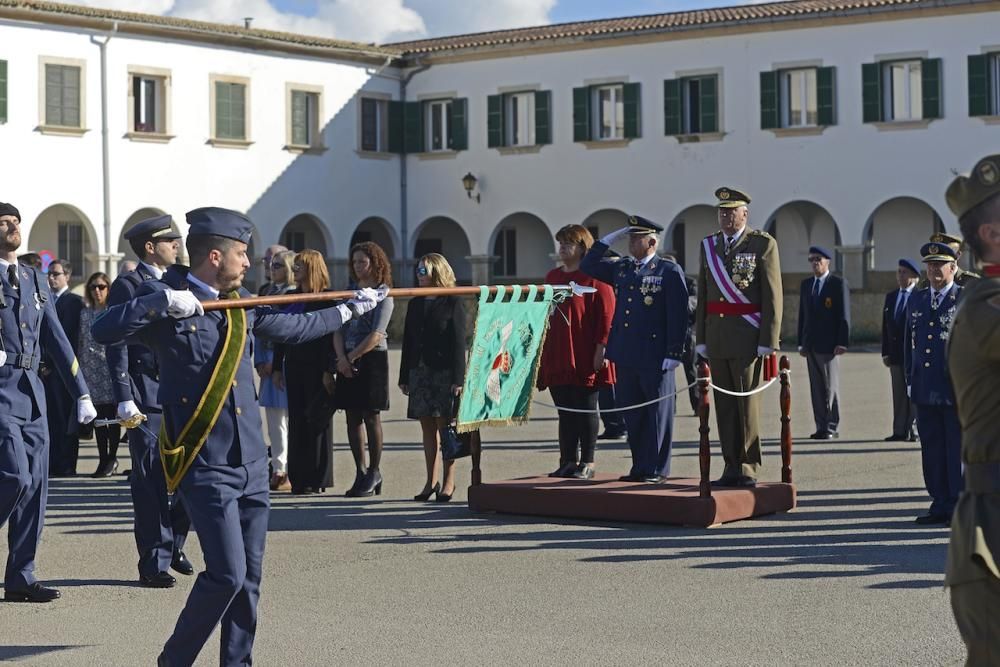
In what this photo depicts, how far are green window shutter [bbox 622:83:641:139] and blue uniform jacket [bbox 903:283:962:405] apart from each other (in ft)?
101

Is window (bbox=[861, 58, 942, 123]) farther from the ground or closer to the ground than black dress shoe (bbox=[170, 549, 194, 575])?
farther from the ground

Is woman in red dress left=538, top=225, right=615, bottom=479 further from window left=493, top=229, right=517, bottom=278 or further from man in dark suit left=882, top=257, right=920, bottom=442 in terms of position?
window left=493, top=229, right=517, bottom=278

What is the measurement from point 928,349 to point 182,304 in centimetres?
657

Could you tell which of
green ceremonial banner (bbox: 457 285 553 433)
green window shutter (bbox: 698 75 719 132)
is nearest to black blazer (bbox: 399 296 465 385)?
green ceremonial banner (bbox: 457 285 553 433)

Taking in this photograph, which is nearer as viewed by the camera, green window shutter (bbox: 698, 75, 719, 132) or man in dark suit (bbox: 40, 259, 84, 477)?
man in dark suit (bbox: 40, 259, 84, 477)

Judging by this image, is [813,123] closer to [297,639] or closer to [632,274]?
[632,274]

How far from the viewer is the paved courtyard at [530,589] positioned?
749 cm

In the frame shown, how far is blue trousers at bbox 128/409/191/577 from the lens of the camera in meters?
9.25

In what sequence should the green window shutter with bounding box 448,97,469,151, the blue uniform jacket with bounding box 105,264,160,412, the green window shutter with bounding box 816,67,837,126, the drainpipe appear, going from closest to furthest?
1. the blue uniform jacket with bounding box 105,264,160,412
2. the green window shutter with bounding box 816,67,837,126
3. the drainpipe
4. the green window shutter with bounding box 448,97,469,151

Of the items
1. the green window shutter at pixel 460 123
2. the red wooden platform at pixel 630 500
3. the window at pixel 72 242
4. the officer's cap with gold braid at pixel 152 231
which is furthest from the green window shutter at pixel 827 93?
the officer's cap with gold braid at pixel 152 231

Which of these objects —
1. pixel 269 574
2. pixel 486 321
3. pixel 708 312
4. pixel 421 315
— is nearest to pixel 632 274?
pixel 708 312

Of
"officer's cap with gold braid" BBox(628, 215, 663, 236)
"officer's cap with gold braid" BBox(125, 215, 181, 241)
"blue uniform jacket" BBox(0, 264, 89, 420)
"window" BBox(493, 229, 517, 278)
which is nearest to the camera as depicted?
"blue uniform jacket" BBox(0, 264, 89, 420)

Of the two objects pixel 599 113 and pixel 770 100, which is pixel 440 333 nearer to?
pixel 770 100

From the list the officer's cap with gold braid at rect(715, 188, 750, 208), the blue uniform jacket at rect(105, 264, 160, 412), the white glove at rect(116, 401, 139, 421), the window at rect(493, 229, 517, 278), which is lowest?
the white glove at rect(116, 401, 139, 421)
